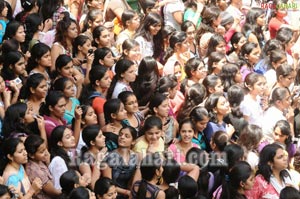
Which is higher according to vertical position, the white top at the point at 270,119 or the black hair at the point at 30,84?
the black hair at the point at 30,84

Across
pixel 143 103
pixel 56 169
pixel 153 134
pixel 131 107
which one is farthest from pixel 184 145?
pixel 56 169

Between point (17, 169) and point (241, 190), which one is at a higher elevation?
point (17, 169)

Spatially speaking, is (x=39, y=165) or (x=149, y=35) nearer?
(x=39, y=165)

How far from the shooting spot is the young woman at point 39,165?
22.5 ft

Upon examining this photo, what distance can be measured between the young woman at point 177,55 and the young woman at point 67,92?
144 cm

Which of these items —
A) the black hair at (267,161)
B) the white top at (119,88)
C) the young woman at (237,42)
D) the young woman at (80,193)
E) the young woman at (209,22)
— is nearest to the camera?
the young woman at (80,193)

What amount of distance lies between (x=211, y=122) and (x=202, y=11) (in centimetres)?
259

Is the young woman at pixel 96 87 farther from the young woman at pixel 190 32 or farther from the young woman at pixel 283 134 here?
the young woman at pixel 190 32

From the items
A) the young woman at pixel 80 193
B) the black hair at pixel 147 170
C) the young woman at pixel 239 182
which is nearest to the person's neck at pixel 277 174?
the young woman at pixel 239 182

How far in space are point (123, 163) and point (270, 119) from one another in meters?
1.96

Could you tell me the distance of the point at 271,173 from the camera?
24.6 ft

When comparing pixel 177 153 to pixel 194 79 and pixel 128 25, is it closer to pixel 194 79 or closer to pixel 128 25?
pixel 194 79

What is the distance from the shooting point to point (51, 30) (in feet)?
29.7

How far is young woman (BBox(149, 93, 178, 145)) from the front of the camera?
8.04 meters
